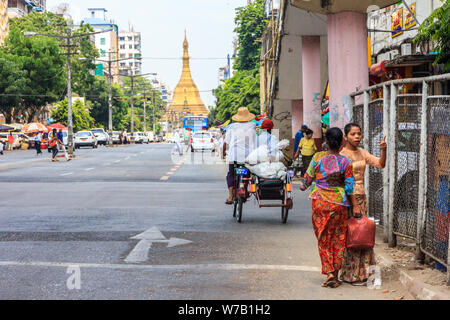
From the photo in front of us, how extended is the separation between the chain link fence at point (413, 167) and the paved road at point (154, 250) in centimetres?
100

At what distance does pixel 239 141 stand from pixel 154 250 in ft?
12.5

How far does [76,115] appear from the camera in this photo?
84.8 metres

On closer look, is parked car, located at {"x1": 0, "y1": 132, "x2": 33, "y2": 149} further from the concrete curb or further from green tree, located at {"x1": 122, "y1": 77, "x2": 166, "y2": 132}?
green tree, located at {"x1": 122, "y1": 77, "x2": 166, "y2": 132}

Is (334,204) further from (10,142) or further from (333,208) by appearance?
(10,142)

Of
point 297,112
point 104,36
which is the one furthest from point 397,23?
point 104,36

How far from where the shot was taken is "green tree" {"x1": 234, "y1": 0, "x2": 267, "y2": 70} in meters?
66.6

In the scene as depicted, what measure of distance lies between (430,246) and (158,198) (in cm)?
904

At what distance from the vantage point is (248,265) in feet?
26.3

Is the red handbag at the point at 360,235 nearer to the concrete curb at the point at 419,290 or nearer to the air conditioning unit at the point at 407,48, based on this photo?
the concrete curb at the point at 419,290

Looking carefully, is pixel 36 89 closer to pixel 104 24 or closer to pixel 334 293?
pixel 334 293

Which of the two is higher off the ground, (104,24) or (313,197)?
(104,24)

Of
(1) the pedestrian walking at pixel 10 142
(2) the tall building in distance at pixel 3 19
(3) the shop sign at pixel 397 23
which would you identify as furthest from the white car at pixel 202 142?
(2) the tall building in distance at pixel 3 19

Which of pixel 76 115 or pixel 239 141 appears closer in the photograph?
pixel 239 141
